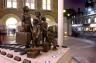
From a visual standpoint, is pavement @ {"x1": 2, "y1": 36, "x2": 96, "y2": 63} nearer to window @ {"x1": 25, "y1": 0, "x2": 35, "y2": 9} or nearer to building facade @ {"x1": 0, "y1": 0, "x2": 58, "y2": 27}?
building facade @ {"x1": 0, "y1": 0, "x2": 58, "y2": 27}

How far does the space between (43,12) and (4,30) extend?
798 cm

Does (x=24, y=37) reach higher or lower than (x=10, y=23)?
lower

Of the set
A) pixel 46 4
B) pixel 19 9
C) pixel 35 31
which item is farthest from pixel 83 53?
pixel 19 9

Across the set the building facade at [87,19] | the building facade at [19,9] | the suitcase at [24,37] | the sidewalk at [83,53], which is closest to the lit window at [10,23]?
the building facade at [19,9]

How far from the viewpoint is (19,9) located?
1410cm

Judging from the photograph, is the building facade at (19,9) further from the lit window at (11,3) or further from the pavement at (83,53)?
the pavement at (83,53)

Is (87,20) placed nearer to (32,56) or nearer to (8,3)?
(8,3)

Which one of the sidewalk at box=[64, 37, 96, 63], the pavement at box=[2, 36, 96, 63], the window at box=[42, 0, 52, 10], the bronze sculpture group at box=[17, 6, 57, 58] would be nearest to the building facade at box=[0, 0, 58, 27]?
the window at box=[42, 0, 52, 10]

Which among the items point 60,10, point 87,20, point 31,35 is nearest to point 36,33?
point 31,35

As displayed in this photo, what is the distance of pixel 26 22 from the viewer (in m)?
3.20

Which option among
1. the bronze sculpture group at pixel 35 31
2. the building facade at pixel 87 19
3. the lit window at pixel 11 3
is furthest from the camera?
the building facade at pixel 87 19

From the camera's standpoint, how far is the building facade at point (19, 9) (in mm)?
13727

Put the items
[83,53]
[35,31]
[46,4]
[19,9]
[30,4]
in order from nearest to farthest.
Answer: [35,31], [83,53], [19,9], [30,4], [46,4]

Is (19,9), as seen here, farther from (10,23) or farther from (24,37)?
(24,37)
